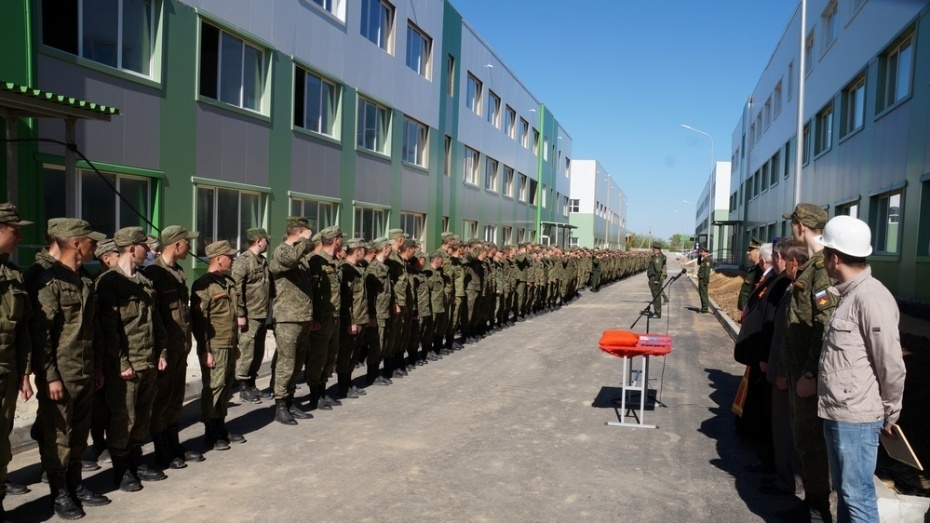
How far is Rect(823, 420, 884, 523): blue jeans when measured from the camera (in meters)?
3.88

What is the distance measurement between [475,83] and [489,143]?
3121mm

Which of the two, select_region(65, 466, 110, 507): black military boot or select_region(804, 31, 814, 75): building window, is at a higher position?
select_region(804, 31, 814, 75): building window

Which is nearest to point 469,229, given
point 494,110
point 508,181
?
point 494,110

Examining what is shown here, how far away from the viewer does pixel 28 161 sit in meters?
9.07

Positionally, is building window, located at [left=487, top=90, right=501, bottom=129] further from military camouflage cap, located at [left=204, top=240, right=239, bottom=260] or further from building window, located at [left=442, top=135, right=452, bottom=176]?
military camouflage cap, located at [left=204, top=240, right=239, bottom=260]

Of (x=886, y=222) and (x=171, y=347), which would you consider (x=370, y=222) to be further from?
(x=171, y=347)

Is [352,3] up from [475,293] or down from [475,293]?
up

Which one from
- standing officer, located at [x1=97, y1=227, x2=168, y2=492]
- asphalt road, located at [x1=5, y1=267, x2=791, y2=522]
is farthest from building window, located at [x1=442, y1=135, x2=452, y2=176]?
standing officer, located at [x1=97, y1=227, x2=168, y2=492]

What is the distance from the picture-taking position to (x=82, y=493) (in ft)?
16.6

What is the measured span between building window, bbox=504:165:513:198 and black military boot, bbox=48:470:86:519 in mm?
33122

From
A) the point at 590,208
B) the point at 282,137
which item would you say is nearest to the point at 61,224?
the point at 282,137

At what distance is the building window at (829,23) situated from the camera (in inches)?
890

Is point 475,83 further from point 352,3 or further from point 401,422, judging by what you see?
point 401,422

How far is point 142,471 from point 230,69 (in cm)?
964
